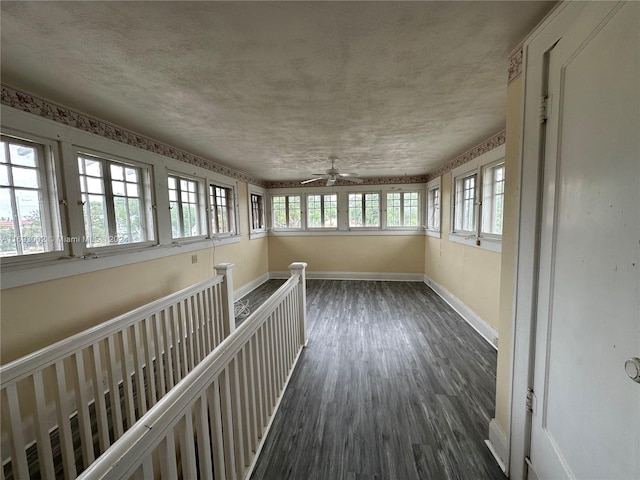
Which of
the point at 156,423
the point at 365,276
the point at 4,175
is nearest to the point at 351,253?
the point at 365,276

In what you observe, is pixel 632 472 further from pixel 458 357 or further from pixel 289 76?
pixel 289 76

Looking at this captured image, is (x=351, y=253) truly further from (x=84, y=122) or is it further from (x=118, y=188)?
(x=84, y=122)

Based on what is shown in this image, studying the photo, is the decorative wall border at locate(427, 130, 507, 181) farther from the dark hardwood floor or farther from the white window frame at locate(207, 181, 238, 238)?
the white window frame at locate(207, 181, 238, 238)

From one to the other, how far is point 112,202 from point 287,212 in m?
3.73

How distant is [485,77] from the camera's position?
64.2 inches

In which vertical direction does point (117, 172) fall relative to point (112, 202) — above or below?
above

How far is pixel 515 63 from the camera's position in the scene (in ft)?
4.44

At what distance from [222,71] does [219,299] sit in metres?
2.01

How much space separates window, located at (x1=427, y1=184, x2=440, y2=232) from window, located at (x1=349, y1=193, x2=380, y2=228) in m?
1.01

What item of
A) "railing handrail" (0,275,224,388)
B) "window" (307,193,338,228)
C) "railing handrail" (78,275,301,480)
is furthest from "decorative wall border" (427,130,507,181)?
"railing handrail" (0,275,224,388)

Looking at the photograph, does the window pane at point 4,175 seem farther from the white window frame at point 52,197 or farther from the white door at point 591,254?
the white door at point 591,254

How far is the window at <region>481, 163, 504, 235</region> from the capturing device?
2.82 meters

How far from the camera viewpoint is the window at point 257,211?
5.36 metres

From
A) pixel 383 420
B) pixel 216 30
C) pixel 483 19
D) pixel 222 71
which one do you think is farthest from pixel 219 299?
pixel 483 19
